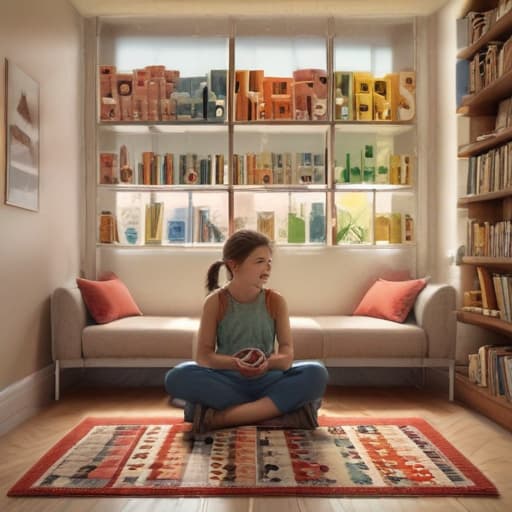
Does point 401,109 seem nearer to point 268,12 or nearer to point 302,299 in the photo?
point 268,12

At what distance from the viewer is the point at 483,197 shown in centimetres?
370

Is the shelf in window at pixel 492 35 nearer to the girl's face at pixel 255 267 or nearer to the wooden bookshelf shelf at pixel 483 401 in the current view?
the girl's face at pixel 255 267

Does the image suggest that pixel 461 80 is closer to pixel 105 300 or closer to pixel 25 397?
pixel 105 300

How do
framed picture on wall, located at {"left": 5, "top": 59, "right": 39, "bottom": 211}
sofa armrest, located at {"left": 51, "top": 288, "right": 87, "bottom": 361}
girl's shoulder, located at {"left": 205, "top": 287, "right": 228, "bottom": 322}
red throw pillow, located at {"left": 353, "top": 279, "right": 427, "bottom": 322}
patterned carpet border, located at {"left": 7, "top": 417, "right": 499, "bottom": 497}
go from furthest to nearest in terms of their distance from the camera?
red throw pillow, located at {"left": 353, "top": 279, "right": 427, "bottom": 322} → sofa armrest, located at {"left": 51, "top": 288, "right": 87, "bottom": 361} → framed picture on wall, located at {"left": 5, "top": 59, "right": 39, "bottom": 211} → girl's shoulder, located at {"left": 205, "top": 287, "right": 228, "bottom": 322} → patterned carpet border, located at {"left": 7, "top": 417, "right": 499, "bottom": 497}

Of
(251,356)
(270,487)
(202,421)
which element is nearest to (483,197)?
(251,356)

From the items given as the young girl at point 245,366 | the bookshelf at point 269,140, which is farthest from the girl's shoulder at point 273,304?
the bookshelf at point 269,140

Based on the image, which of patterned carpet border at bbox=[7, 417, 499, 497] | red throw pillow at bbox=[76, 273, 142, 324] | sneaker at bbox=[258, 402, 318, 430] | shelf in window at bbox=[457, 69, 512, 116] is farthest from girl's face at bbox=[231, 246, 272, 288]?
shelf in window at bbox=[457, 69, 512, 116]

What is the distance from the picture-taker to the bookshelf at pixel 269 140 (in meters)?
4.69

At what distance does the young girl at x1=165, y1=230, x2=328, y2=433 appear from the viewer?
2.89 m

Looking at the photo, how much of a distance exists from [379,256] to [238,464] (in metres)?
2.62

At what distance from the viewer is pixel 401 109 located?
4.70m

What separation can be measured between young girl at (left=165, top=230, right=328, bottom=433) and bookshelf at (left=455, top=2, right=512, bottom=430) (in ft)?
3.56

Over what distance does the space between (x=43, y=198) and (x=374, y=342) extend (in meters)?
2.16

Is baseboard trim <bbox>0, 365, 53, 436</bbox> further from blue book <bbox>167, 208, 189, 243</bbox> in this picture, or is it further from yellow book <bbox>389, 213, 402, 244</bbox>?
yellow book <bbox>389, 213, 402, 244</bbox>
